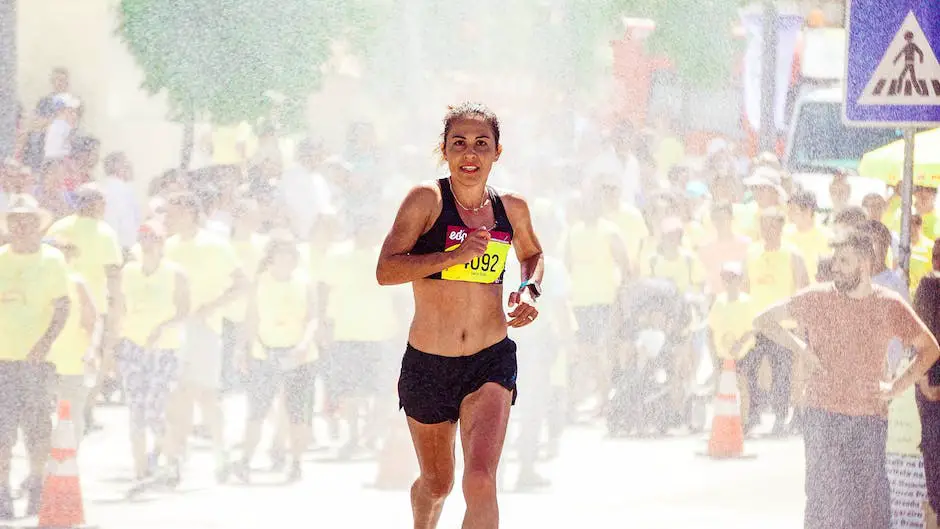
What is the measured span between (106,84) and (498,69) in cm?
233

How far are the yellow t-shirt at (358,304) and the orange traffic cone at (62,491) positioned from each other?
5.65 ft

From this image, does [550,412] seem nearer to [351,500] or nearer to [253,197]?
[351,500]

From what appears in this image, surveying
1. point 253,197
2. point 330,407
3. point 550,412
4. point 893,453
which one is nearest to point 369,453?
point 330,407

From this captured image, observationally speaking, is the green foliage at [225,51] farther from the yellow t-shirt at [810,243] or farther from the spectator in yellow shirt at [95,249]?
the yellow t-shirt at [810,243]

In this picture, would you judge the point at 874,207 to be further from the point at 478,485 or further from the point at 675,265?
the point at 478,485

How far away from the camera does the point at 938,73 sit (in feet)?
21.1

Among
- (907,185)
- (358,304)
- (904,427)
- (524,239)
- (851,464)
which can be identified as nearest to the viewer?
(524,239)

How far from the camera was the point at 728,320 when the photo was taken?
8.71 m

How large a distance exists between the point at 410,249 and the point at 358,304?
3481mm

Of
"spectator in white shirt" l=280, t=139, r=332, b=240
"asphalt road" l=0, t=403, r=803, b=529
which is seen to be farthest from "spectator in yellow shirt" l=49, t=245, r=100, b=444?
"spectator in white shirt" l=280, t=139, r=332, b=240

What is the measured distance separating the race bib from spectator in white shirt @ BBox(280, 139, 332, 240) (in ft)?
12.2

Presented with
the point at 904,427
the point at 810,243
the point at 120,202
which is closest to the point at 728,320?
the point at 810,243

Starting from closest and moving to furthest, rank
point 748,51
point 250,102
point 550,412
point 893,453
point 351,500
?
point 893,453
point 351,500
point 550,412
point 250,102
point 748,51

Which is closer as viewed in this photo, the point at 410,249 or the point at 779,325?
the point at 410,249
